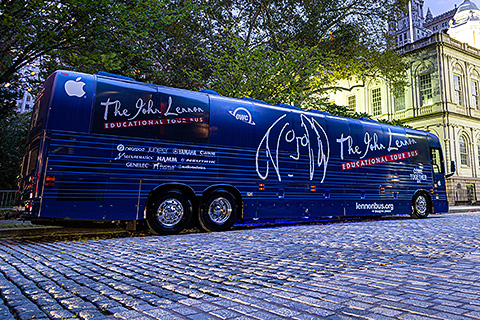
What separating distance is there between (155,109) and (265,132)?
11.7 feet

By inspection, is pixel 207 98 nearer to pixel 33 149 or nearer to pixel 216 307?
pixel 33 149

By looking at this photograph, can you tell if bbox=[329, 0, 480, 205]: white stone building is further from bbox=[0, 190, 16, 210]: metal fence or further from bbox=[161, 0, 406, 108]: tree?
bbox=[0, 190, 16, 210]: metal fence

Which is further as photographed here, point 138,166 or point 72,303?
point 138,166

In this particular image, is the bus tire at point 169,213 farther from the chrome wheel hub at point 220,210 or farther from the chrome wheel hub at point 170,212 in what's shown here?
the chrome wheel hub at point 220,210

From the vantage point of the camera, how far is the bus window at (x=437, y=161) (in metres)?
16.4

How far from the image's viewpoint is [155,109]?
8.85 meters

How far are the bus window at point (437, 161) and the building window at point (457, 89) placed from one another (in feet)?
77.2

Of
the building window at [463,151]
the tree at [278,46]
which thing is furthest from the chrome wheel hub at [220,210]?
the building window at [463,151]

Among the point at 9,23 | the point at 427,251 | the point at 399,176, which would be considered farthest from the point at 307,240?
the point at 9,23

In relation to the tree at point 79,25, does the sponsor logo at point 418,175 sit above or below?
below

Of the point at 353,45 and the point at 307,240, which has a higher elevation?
the point at 353,45

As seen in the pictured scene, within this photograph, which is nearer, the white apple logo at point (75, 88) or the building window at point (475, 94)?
the white apple logo at point (75, 88)
